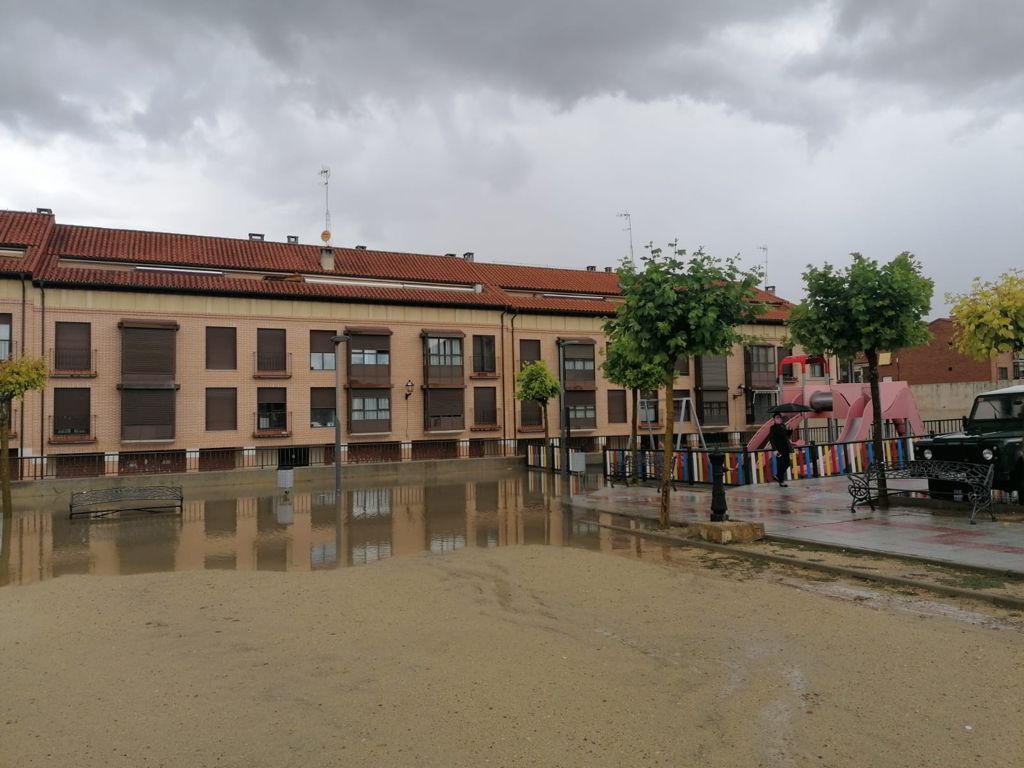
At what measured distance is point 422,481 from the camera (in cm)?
2816

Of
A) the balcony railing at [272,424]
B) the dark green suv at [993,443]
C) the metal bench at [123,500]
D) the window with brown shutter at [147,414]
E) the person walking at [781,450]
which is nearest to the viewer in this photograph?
the dark green suv at [993,443]

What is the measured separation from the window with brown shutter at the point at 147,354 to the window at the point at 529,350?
16.7 meters

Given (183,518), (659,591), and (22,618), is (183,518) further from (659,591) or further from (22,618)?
(659,591)

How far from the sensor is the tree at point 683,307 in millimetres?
11812

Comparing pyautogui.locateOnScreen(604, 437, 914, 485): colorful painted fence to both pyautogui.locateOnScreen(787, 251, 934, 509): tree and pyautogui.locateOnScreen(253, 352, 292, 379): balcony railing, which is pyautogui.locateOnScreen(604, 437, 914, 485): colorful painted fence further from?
pyautogui.locateOnScreen(253, 352, 292, 379): balcony railing

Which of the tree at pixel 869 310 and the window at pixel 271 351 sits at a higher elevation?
the window at pixel 271 351

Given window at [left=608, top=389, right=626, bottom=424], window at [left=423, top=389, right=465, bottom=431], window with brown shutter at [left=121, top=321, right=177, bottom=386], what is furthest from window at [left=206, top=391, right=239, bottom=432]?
window at [left=608, top=389, right=626, bottom=424]

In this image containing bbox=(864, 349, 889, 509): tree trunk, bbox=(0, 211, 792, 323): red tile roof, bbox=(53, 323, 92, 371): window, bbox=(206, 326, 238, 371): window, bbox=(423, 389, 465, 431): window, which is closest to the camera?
bbox=(864, 349, 889, 509): tree trunk

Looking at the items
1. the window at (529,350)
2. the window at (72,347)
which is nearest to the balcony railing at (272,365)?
the window at (72,347)

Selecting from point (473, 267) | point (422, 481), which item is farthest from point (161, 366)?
point (473, 267)

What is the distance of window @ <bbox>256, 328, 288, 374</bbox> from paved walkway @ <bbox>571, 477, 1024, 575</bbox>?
18.6 m

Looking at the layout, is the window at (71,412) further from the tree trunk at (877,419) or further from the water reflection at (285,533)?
the tree trunk at (877,419)

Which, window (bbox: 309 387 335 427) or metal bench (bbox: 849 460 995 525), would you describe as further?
window (bbox: 309 387 335 427)

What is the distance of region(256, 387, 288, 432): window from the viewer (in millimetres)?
31375
